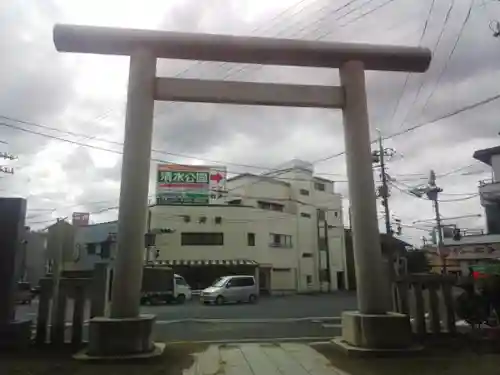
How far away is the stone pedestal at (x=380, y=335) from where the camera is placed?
7426mm

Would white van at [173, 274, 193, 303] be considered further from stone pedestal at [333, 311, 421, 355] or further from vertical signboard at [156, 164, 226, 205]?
stone pedestal at [333, 311, 421, 355]

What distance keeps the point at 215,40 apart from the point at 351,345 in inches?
252

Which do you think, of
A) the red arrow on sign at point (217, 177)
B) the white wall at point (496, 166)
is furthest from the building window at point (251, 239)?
the white wall at point (496, 166)

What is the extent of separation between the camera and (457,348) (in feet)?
26.5

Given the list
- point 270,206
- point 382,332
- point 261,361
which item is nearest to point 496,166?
point 270,206

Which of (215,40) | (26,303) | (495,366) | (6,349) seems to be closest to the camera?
(495,366)

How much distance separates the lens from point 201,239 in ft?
120

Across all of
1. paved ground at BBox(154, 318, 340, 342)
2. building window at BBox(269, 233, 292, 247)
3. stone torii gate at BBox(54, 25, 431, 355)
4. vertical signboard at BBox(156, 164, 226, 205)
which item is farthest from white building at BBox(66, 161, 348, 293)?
stone torii gate at BBox(54, 25, 431, 355)

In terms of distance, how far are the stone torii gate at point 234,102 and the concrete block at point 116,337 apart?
Result: 0.02 meters

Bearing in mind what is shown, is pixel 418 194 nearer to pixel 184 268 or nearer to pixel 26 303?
pixel 184 268

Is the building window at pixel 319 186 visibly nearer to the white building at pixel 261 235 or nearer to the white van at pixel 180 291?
the white building at pixel 261 235

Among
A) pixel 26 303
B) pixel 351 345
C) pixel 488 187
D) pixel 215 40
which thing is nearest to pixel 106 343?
pixel 351 345

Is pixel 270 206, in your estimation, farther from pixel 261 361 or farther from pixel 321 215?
pixel 261 361

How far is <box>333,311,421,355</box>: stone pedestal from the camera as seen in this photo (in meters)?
7.43
